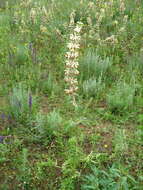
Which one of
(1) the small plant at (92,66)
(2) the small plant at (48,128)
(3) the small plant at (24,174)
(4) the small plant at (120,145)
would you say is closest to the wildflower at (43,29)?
(1) the small plant at (92,66)

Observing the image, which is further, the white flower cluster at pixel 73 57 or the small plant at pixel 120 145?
the white flower cluster at pixel 73 57

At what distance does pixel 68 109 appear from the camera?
3.81m

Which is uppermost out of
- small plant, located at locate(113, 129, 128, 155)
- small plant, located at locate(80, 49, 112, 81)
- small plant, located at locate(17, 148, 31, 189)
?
small plant, located at locate(80, 49, 112, 81)

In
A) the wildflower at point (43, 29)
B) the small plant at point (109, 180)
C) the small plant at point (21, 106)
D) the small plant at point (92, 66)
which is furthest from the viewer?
the wildflower at point (43, 29)

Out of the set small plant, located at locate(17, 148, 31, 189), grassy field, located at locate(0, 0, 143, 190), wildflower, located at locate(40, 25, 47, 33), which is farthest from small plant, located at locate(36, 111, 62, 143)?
wildflower, located at locate(40, 25, 47, 33)

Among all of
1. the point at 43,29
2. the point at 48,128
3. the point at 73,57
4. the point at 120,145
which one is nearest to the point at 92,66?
the point at 73,57

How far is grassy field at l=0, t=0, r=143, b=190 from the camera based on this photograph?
283cm

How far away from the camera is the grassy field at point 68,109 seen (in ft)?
9.29

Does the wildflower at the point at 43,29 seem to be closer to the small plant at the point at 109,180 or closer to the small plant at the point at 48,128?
the small plant at the point at 48,128

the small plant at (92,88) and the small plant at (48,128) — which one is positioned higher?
the small plant at (92,88)

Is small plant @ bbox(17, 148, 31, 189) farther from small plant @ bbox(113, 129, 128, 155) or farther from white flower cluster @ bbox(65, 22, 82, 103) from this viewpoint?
white flower cluster @ bbox(65, 22, 82, 103)

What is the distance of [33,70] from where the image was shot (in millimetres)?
4418

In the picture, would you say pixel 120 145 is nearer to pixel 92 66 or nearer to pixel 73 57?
pixel 73 57

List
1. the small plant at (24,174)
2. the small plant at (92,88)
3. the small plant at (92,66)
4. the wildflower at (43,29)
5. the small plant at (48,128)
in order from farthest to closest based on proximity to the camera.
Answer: the wildflower at (43,29)
the small plant at (92,66)
the small plant at (92,88)
the small plant at (48,128)
the small plant at (24,174)
